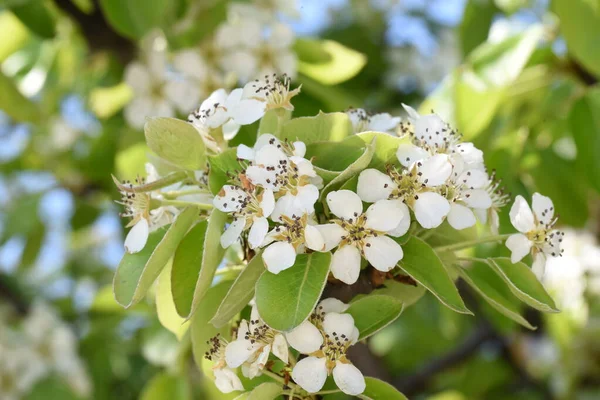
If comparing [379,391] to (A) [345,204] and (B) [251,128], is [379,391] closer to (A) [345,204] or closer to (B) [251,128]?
(A) [345,204]

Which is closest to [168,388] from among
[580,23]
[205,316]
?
[205,316]

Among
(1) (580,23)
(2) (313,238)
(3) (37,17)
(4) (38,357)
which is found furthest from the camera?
(4) (38,357)

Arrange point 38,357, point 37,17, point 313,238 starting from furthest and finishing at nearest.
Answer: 1. point 38,357
2. point 37,17
3. point 313,238

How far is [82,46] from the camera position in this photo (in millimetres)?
1650

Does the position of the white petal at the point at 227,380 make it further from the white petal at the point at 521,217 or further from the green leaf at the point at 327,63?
the green leaf at the point at 327,63

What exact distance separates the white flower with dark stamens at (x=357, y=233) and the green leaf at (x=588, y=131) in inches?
23.1

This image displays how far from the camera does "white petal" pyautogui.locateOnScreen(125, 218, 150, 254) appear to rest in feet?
2.16

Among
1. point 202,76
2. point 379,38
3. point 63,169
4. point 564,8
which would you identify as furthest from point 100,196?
point 564,8

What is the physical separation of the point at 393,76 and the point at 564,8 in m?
1.02

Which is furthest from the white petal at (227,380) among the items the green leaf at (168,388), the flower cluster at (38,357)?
the flower cluster at (38,357)

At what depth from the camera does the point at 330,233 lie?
1.98 feet

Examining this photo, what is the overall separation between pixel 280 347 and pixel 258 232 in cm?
10

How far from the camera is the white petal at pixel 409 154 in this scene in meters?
0.63

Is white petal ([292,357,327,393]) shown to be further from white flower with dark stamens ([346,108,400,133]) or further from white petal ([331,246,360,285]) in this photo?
white flower with dark stamens ([346,108,400,133])
